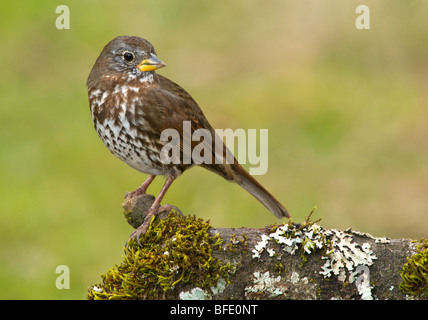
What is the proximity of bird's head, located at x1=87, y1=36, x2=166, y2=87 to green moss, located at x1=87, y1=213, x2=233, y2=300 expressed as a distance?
1.48 metres

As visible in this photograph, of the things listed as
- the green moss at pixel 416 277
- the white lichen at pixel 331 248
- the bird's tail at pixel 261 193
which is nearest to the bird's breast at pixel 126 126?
the bird's tail at pixel 261 193

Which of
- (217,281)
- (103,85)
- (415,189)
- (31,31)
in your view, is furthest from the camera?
(31,31)

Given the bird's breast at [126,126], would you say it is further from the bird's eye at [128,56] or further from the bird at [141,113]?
the bird's eye at [128,56]

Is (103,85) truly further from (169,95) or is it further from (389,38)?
(389,38)

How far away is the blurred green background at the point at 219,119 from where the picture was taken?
8.33m

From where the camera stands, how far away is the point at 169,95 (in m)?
5.27

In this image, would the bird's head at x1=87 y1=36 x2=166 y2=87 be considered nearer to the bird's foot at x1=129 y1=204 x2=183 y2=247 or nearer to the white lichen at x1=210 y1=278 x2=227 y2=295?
the bird's foot at x1=129 y1=204 x2=183 y2=247

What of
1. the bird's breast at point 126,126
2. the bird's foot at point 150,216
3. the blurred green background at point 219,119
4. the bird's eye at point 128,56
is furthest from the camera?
the blurred green background at point 219,119

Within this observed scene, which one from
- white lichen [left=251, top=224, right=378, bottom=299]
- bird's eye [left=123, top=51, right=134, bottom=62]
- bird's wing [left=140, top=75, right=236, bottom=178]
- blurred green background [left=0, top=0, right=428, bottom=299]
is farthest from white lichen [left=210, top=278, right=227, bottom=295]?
blurred green background [left=0, top=0, right=428, bottom=299]

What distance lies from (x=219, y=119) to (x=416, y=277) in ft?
19.8

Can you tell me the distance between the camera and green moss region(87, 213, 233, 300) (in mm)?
3924

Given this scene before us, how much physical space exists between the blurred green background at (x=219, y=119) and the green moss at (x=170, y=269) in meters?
3.75
